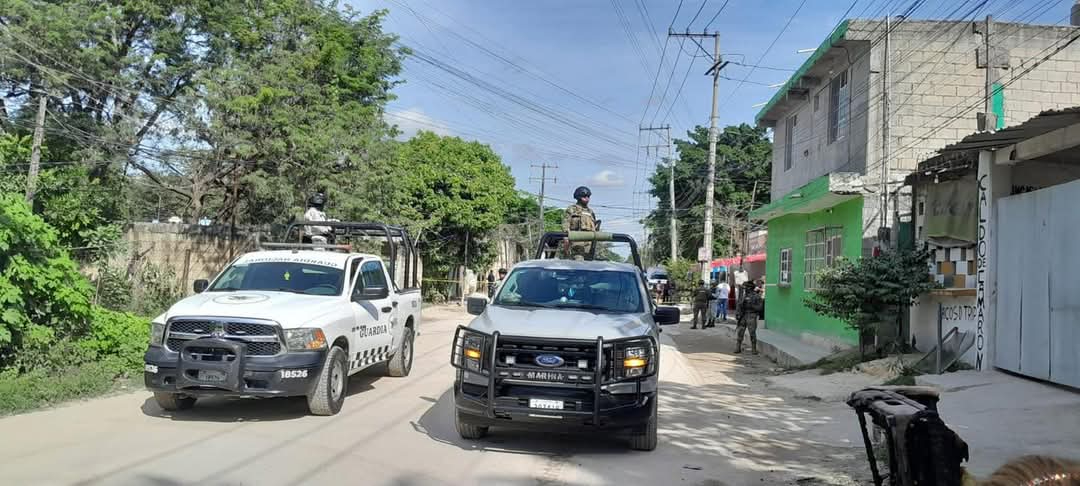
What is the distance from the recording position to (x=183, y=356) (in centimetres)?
736

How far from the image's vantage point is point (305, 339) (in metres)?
7.66

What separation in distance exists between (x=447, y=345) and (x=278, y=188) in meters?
5.58

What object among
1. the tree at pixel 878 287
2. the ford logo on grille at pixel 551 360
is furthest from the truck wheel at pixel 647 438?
the tree at pixel 878 287

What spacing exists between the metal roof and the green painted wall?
5.49 meters

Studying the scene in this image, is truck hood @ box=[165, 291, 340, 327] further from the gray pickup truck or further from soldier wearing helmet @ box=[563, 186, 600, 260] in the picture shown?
soldier wearing helmet @ box=[563, 186, 600, 260]

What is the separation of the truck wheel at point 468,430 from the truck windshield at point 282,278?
2.73 metres

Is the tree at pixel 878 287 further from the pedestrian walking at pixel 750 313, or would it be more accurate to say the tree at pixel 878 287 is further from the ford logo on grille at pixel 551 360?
the ford logo on grille at pixel 551 360

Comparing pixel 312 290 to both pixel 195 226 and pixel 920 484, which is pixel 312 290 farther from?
pixel 195 226

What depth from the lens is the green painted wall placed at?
15.5m

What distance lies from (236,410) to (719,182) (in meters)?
39.7

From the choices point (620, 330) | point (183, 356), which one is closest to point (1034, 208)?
point (620, 330)

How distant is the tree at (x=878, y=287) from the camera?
40.1 feet

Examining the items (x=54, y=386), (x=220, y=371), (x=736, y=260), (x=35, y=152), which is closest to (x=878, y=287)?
(x=220, y=371)

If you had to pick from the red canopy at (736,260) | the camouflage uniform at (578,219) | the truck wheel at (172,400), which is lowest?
the truck wheel at (172,400)
